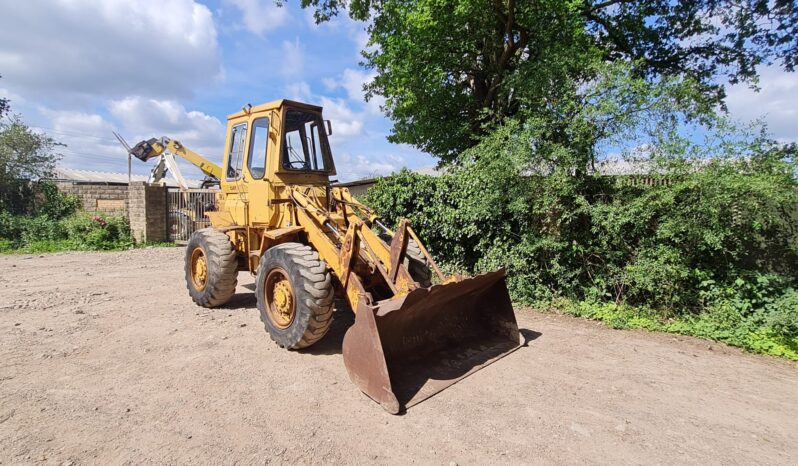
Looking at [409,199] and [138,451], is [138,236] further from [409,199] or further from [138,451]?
[138,451]

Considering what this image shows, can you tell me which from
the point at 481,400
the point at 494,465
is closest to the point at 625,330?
the point at 481,400

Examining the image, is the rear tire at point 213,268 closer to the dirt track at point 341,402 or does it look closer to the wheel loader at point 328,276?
the wheel loader at point 328,276

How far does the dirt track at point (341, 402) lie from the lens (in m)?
2.98

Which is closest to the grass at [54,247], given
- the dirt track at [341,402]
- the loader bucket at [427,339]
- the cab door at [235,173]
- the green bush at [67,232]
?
the green bush at [67,232]

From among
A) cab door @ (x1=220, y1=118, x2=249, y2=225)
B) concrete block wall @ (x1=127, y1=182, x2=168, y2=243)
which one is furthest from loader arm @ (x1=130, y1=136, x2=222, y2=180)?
concrete block wall @ (x1=127, y1=182, x2=168, y2=243)

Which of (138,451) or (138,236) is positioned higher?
(138,236)

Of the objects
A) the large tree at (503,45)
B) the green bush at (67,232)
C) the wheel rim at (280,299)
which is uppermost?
the large tree at (503,45)

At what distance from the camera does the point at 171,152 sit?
374 inches

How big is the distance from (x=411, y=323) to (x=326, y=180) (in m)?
2.82

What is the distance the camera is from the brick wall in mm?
14547

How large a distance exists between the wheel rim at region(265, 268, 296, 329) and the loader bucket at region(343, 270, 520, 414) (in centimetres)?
112

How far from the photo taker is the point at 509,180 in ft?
22.6

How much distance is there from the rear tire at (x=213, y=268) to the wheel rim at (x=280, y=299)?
132 centimetres

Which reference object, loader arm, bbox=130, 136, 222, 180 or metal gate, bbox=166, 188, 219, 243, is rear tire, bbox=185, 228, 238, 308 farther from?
metal gate, bbox=166, 188, 219, 243
